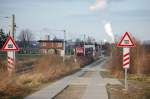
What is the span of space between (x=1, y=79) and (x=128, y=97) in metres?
6.07

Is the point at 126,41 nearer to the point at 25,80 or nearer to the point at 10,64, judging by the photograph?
the point at 10,64

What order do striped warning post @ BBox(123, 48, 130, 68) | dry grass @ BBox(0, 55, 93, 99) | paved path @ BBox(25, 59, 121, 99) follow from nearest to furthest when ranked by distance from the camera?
paved path @ BBox(25, 59, 121, 99) < dry grass @ BBox(0, 55, 93, 99) < striped warning post @ BBox(123, 48, 130, 68)

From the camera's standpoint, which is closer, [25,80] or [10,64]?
[10,64]

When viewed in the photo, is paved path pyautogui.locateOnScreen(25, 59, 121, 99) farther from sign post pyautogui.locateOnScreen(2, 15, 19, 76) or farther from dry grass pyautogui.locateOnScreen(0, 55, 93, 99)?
sign post pyautogui.locateOnScreen(2, 15, 19, 76)

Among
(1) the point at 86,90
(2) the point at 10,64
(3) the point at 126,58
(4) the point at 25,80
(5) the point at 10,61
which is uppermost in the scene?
(3) the point at 126,58

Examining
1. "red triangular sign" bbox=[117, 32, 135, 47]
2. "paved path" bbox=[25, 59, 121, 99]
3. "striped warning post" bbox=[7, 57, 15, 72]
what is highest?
"red triangular sign" bbox=[117, 32, 135, 47]

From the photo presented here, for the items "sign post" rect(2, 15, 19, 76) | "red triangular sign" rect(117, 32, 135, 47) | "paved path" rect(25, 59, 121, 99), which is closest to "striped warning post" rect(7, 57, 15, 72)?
"sign post" rect(2, 15, 19, 76)

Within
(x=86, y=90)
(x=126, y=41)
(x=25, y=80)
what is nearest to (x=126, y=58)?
(x=126, y=41)

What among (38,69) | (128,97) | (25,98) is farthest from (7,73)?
(38,69)

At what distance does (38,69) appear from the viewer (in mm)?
33219

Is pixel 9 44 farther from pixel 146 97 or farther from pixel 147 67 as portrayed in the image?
pixel 147 67

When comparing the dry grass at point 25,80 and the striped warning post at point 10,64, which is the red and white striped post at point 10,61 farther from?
the dry grass at point 25,80

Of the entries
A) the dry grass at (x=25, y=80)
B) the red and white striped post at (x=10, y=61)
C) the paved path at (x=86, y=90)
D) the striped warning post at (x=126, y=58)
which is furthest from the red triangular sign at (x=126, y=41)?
the red and white striped post at (x=10, y=61)

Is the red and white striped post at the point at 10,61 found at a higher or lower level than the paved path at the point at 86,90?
higher
